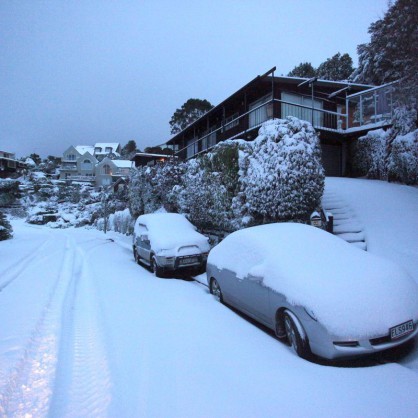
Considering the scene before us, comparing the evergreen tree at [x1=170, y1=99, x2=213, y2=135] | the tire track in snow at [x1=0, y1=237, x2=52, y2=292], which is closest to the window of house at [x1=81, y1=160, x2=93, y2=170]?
the evergreen tree at [x1=170, y1=99, x2=213, y2=135]

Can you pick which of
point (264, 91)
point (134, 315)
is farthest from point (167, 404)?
point (264, 91)

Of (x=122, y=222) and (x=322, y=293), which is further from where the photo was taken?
(x=122, y=222)

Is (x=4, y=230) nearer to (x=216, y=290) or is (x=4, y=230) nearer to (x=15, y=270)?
(x=15, y=270)

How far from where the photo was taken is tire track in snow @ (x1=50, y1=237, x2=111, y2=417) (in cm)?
284

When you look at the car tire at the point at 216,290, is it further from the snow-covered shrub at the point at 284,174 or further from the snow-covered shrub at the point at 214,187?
the snow-covered shrub at the point at 214,187

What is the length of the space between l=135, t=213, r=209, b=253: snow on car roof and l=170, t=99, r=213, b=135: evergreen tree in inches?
1710

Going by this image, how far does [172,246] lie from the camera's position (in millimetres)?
8727

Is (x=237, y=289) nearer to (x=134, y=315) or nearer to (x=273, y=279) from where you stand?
(x=273, y=279)

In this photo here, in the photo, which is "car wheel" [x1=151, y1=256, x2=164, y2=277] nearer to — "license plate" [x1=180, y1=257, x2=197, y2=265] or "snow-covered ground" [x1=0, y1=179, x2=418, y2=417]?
"license plate" [x1=180, y1=257, x2=197, y2=265]

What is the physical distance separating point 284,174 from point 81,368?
5780mm

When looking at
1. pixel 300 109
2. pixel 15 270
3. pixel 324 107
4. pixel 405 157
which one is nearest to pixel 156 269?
pixel 15 270

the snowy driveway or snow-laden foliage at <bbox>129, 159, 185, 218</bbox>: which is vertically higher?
snow-laden foliage at <bbox>129, 159, 185, 218</bbox>

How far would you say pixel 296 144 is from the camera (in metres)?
7.93

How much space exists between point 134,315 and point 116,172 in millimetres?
59016
